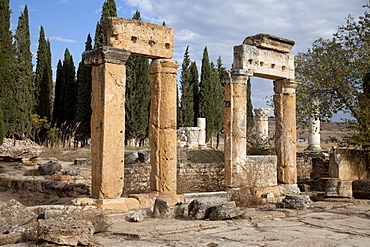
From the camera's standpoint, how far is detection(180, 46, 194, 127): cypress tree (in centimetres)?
3316

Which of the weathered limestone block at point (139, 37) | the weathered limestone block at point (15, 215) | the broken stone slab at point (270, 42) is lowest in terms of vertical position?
the weathered limestone block at point (15, 215)

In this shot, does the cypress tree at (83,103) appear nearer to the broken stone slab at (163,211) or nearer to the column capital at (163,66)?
the column capital at (163,66)

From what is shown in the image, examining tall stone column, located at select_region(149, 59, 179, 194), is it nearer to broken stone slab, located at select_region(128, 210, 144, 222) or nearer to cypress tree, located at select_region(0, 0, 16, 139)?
broken stone slab, located at select_region(128, 210, 144, 222)

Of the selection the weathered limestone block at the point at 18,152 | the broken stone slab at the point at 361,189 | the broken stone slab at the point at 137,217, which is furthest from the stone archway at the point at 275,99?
the weathered limestone block at the point at 18,152

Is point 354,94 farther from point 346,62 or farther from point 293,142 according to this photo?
point 293,142

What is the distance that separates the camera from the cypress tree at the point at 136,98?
27406mm

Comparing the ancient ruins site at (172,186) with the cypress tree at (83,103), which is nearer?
the ancient ruins site at (172,186)

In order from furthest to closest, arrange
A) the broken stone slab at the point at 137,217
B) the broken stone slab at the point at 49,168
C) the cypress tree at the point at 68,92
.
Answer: the cypress tree at the point at 68,92
the broken stone slab at the point at 49,168
the broken stone slab at the point at 137,217

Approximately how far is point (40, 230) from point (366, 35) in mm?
14484

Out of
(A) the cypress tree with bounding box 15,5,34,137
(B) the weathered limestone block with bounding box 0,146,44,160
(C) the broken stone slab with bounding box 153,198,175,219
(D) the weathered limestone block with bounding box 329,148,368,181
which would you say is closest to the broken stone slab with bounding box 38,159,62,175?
(B) the weathered limestone block with bounding box 0,146,44,160

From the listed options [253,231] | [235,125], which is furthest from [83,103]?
[253,231]

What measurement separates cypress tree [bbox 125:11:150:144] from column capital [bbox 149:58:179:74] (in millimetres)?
18871

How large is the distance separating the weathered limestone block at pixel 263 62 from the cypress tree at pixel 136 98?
17058mm

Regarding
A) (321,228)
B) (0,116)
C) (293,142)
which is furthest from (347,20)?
(0,116)
